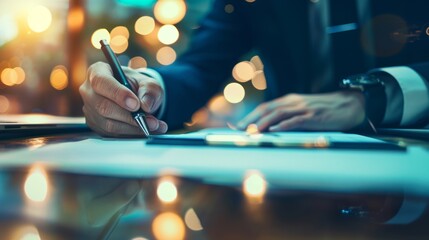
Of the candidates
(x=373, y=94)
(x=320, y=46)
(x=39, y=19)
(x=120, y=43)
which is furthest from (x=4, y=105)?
(x=373, y=94)

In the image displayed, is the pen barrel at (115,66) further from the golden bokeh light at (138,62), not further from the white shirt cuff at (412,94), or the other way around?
the golden bokeh light at (138,62)

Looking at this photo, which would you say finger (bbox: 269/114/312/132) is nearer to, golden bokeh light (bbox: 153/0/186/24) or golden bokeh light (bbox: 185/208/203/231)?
golden bokeh light (bbox: 185/208/203/231)

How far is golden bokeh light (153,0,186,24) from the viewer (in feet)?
5.07

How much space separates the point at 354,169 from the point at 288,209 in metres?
0.08

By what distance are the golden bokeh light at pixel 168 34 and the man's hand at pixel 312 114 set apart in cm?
103

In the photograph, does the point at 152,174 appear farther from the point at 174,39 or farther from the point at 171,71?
the point at 174,39

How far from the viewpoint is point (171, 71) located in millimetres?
699

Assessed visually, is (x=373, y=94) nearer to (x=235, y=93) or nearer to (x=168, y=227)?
(x=168, y=227)

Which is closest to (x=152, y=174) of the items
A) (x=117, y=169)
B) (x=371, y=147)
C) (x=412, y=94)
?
(x=117, y=169)

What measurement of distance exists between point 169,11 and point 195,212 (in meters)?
1.55

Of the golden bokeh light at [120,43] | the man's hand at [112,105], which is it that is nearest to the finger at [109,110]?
the man's hand at [112,105]

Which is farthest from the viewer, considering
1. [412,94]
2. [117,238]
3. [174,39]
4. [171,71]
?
[174,39]

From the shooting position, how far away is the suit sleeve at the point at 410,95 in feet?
1.66

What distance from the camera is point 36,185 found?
16 centimetres
